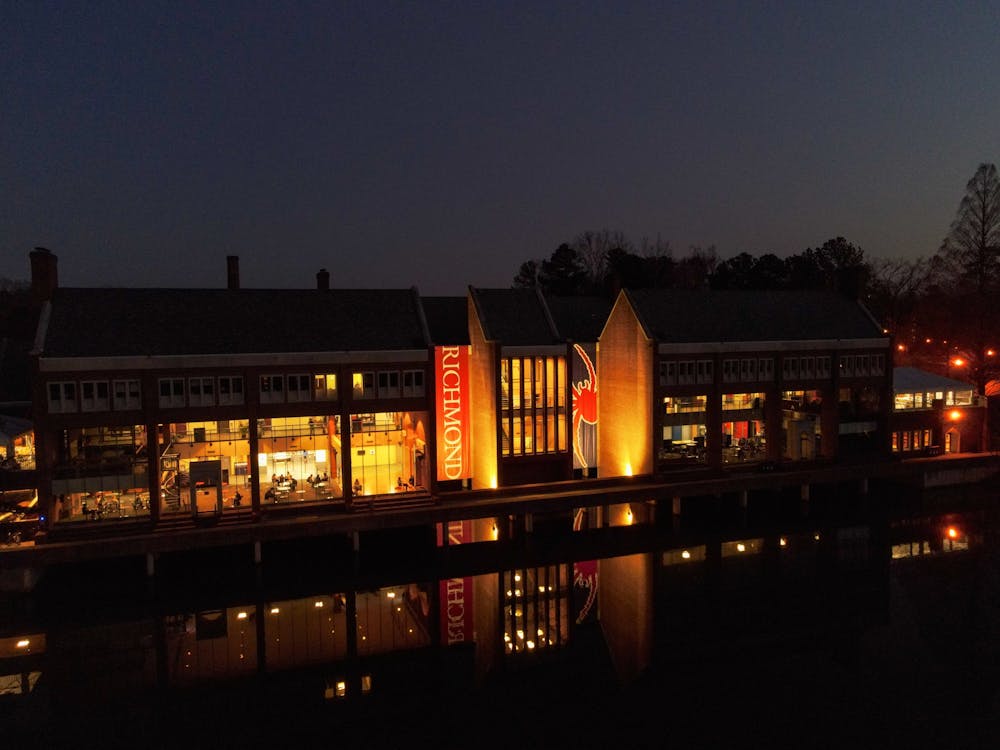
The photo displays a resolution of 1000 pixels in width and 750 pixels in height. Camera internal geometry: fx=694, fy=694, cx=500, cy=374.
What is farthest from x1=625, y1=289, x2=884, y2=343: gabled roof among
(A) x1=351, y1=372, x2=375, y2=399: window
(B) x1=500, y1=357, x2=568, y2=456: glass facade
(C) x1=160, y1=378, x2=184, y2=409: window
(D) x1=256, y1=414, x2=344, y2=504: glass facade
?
(C) x1=160, y1=378, x2=184, y2=409: window

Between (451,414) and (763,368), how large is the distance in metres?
19.6

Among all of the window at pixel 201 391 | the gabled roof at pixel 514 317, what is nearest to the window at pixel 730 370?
the gabled roof at pixel 514 317

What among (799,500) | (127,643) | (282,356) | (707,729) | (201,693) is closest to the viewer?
(707,729)

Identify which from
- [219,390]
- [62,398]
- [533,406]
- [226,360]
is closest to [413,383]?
[533,406]

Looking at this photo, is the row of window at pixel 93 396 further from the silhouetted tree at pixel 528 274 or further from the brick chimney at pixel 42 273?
the silhouetted tree at pixel 528 274

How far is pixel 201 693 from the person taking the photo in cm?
2330

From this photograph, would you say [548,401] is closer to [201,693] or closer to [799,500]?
[799,500]

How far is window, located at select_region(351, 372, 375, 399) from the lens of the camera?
3572cm

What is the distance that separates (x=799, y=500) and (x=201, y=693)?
36.8 metres

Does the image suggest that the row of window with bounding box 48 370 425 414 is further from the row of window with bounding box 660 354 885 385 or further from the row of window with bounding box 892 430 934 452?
the row of window with bounding box 892 430 934 452

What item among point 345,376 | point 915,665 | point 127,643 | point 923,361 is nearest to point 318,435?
point 345,376

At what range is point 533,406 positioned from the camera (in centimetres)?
3997

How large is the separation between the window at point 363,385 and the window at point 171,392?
8113mm

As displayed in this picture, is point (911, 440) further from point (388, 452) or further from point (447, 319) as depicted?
point (388, 452)
